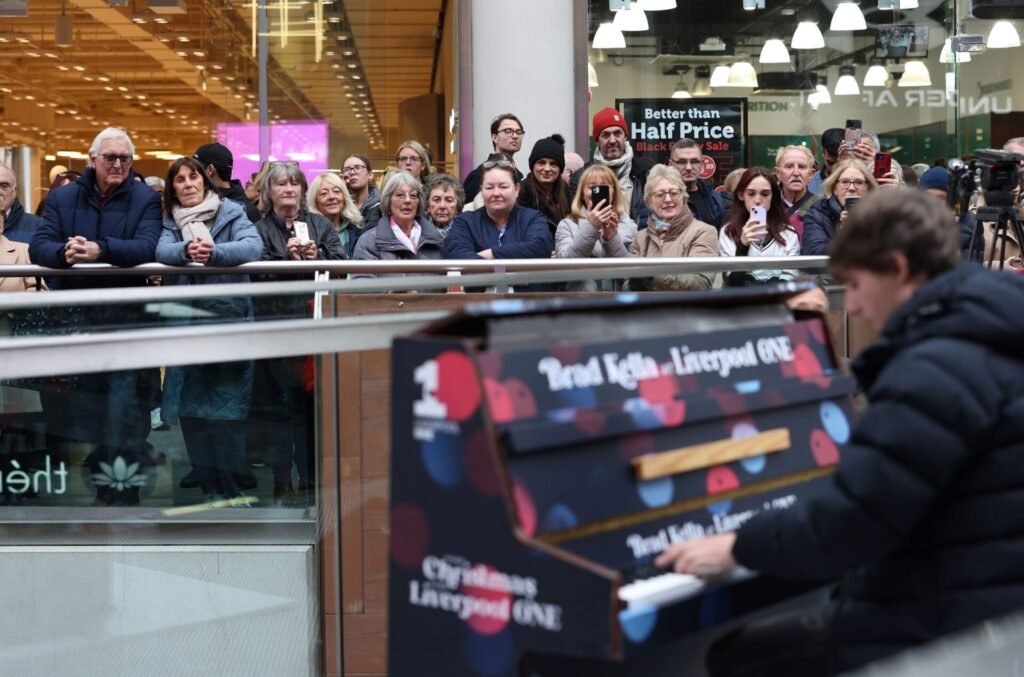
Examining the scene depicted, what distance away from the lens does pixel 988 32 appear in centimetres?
1319

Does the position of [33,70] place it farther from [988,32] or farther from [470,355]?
[470,355]

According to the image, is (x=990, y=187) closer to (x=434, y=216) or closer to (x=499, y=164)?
(x=499, y=164)

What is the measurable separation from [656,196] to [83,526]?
318 centimetres

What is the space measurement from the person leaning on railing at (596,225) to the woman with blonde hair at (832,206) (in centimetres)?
84

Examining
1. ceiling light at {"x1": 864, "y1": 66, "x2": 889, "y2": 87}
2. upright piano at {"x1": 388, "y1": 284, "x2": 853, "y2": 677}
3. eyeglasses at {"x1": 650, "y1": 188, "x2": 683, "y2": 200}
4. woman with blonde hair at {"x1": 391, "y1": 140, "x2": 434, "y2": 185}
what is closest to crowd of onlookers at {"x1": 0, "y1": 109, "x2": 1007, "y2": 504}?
eyeglasses at {"x1": 650, "y1": 188, "x2": 683, "y2": 200}

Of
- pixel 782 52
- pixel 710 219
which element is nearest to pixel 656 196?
pixel 710 219

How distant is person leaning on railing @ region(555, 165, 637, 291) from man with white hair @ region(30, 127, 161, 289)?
1.93m

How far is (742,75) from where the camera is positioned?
12.1m

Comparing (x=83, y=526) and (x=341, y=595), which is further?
(x=83, y=526)

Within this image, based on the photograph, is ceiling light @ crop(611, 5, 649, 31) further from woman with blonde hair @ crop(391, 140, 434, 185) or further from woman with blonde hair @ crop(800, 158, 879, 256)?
woman with blonde hair @ crop(800, 158, 879, 256)

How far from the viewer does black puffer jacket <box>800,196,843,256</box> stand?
6.92 metres

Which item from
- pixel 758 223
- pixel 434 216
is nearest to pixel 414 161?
pixel 434 216

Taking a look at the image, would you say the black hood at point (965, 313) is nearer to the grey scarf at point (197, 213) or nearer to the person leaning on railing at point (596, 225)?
the person leaning on railing at point (596, 225)

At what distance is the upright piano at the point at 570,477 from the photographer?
102 inches
